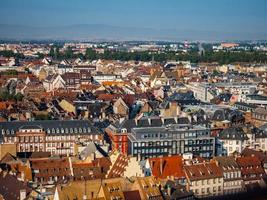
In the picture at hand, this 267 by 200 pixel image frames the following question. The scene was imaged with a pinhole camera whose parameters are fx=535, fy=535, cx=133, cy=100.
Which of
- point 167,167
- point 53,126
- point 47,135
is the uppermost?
point 167,167

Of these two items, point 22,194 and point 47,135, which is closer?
point 22,194

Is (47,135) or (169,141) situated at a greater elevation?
(169,141)

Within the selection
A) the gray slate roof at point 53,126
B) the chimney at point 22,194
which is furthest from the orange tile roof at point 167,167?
the gray slate roof at point 53,126

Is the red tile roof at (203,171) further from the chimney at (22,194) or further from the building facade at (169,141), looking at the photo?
the chimney at (22,194)

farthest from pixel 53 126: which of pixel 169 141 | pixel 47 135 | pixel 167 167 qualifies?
pixel 167 167

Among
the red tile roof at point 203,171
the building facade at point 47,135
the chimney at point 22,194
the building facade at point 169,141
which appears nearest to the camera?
the chimney at point 22,194

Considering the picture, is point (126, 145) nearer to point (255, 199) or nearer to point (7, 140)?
point (7, 140)

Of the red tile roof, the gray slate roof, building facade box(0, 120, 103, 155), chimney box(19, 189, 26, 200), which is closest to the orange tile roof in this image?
the red tile roof

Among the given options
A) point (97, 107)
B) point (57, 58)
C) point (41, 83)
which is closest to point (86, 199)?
point (97, 107)

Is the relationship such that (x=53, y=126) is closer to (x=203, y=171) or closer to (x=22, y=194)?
(x=203, y=171)

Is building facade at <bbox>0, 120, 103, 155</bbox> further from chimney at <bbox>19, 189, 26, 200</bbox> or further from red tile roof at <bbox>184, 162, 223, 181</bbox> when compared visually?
chimney at <bbox>19, 189, 26, 200</bbox>

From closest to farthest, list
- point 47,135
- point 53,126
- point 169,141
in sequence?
point 169,141 < point 47,135 < point 53,126

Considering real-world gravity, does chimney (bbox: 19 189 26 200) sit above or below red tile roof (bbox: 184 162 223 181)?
above
